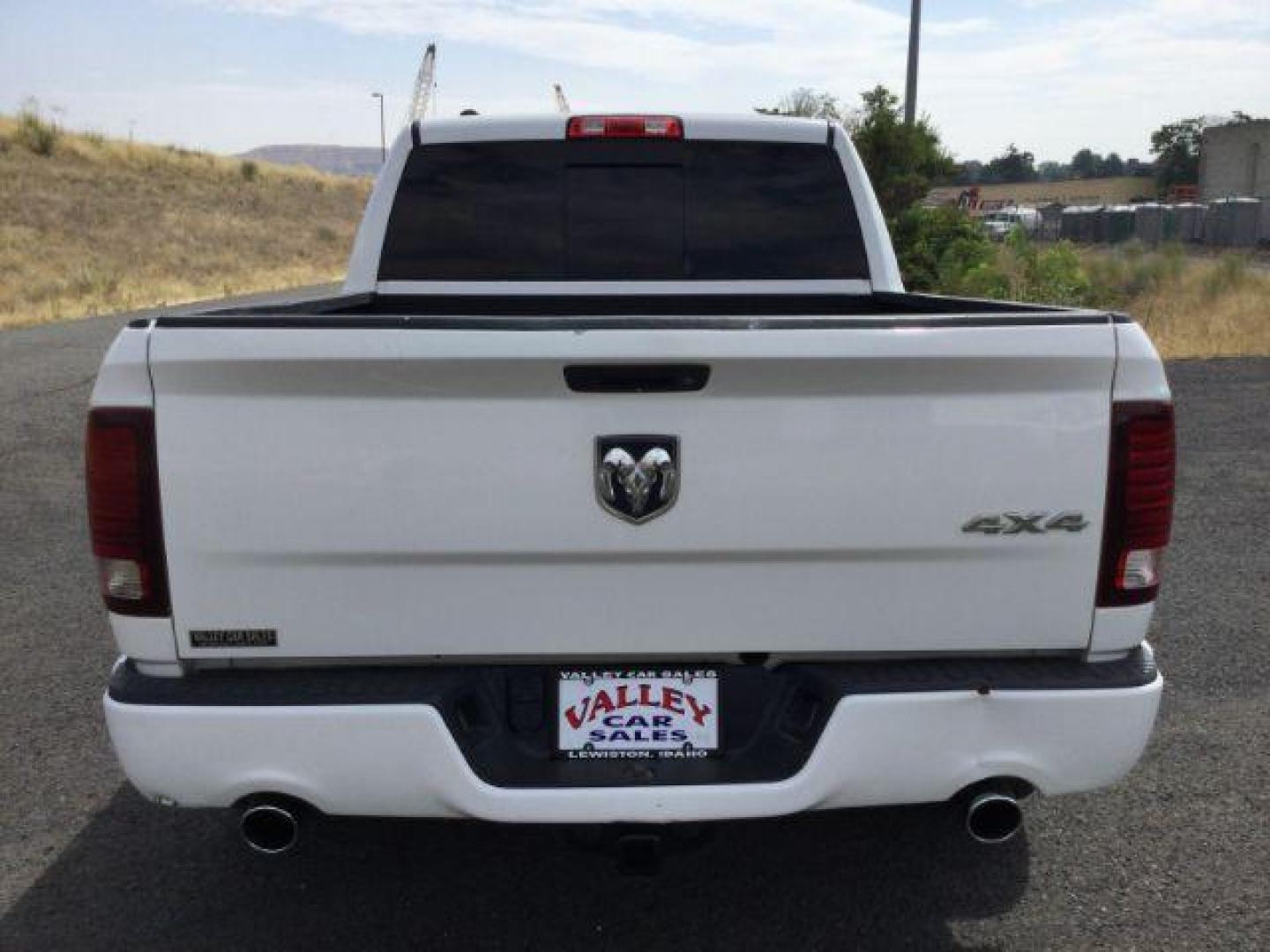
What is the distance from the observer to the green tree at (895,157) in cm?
2012

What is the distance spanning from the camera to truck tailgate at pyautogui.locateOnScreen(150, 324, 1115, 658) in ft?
7.44

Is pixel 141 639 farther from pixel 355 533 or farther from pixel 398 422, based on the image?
pixel 398 422

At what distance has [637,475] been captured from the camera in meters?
2.29

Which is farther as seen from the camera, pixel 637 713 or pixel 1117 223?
pixel 1117 223

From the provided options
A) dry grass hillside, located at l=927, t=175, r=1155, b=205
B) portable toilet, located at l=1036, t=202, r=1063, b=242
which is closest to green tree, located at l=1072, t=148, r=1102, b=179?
dry grass hillside, located at l=927, t=175, r=1155, b=205

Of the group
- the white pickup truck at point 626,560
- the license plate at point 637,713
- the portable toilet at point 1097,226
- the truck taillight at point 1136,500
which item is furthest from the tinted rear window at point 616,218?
the portable toilet at point 1097,226

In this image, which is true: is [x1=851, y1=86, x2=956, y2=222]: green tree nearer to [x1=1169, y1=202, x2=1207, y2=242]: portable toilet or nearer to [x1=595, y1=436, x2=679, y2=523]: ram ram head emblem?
[x1=595, y1=436, x2=679, y2=523]: ram ram head emblem

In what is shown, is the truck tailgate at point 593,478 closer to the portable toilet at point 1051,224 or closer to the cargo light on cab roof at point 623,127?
the cargo light on cab roof at point 623,127

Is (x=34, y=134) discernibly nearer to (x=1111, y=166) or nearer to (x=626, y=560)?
(x=626, y=560)

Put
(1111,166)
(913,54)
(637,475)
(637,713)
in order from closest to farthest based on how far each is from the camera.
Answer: (637,475)
(637,713)
(913,54)
(1111,166)

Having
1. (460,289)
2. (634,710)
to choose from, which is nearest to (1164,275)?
(460,289)

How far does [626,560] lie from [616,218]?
212 centimetres

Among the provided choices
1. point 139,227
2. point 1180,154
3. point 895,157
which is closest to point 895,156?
point 895,157

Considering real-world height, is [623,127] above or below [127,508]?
above
